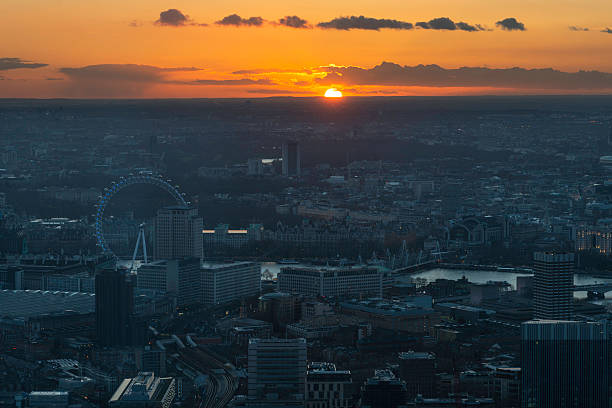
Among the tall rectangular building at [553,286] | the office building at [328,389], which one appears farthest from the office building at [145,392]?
the tall rectangular building at [553,286]

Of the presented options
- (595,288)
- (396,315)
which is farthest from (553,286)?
(595,288)

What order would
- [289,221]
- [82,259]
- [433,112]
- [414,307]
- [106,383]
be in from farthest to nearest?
[433,112], [289,221], [82,259], [414,307], [106,383]

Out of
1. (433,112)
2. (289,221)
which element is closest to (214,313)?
(289,221)

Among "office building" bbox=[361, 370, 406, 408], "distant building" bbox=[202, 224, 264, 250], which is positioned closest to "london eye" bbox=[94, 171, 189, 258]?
"distant building" bbox=[202, 224, 264, 250]

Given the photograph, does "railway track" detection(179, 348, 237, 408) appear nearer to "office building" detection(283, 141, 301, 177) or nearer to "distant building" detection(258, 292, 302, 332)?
"distant building" detection(258, 292, 302, 332)

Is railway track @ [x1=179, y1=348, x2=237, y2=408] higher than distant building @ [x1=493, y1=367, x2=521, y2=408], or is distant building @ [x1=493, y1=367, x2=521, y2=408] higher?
distant building @ [x1=493, y1=367, x2=521, y2=408]

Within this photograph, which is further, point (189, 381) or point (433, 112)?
point (433, 112)

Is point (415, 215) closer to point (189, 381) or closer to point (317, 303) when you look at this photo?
point (317, 303)
